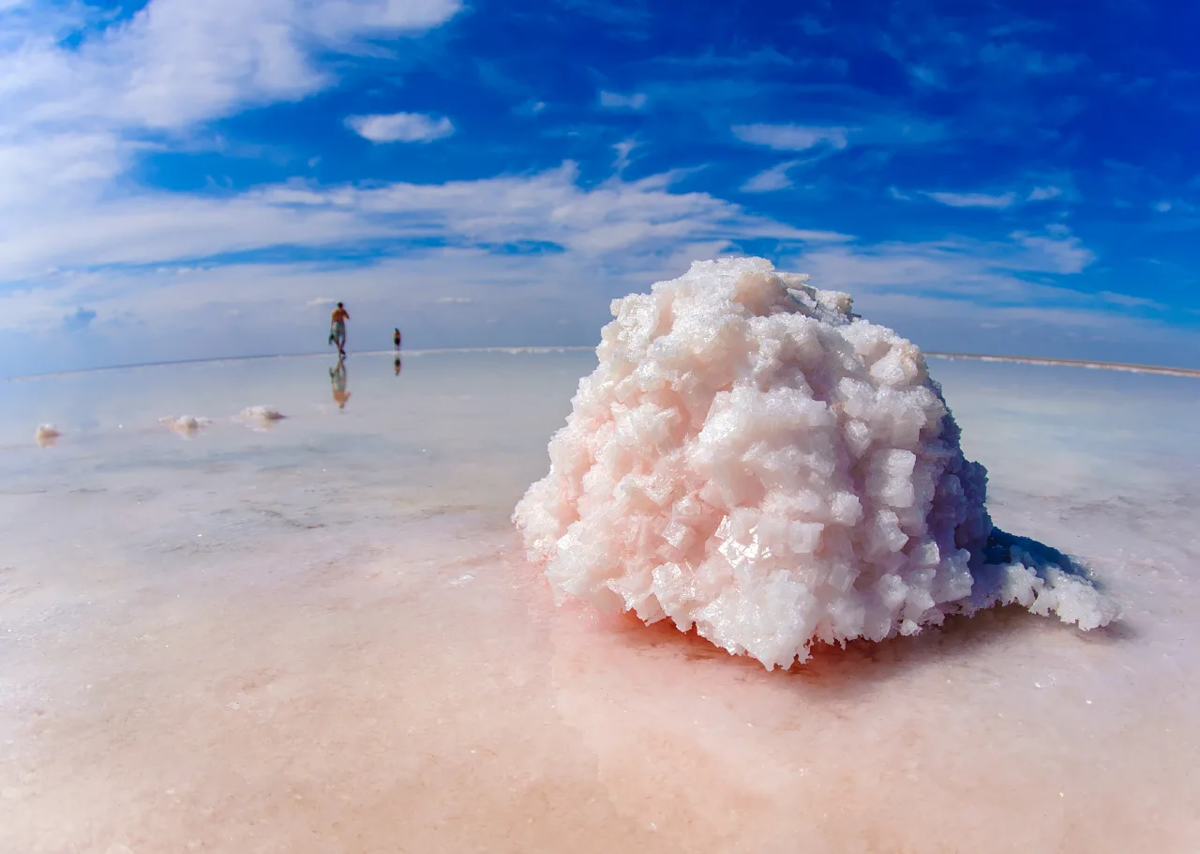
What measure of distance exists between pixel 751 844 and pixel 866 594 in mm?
837

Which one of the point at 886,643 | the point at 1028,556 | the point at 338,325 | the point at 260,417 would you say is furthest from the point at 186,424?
the point at 338,325

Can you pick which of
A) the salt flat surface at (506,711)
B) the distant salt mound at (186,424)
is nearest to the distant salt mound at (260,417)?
the distant salt mound at (186,424)

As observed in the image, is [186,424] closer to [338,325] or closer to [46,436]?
[46,436]

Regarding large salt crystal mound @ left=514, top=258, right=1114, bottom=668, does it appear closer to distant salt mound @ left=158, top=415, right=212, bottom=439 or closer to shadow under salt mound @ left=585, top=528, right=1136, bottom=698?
shadow under salt mound @ left=585, top=528, right=1136, bottom=698

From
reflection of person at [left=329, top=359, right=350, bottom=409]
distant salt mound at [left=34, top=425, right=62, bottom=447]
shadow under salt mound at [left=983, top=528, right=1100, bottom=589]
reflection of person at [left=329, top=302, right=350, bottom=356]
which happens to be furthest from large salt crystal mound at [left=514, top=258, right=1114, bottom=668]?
reflection of person at [left=329, top=302, right=350, bottom=356]

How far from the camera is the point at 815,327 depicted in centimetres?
225

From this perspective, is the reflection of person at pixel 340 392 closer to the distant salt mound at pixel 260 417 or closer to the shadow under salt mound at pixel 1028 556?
the distant salt mound at pixel 260 417

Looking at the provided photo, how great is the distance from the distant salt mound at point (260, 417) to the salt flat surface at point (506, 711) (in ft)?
11.9

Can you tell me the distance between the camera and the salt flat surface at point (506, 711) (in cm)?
134

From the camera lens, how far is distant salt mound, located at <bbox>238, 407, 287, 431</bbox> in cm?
688

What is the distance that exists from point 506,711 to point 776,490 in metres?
0.86

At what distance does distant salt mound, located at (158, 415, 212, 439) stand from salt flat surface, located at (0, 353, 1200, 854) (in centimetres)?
334

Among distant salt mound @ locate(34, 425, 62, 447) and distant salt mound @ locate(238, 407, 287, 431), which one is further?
distant salt mound @ locate(238, 407, 287, 431)

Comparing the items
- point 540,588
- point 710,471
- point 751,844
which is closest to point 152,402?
point 540,588
